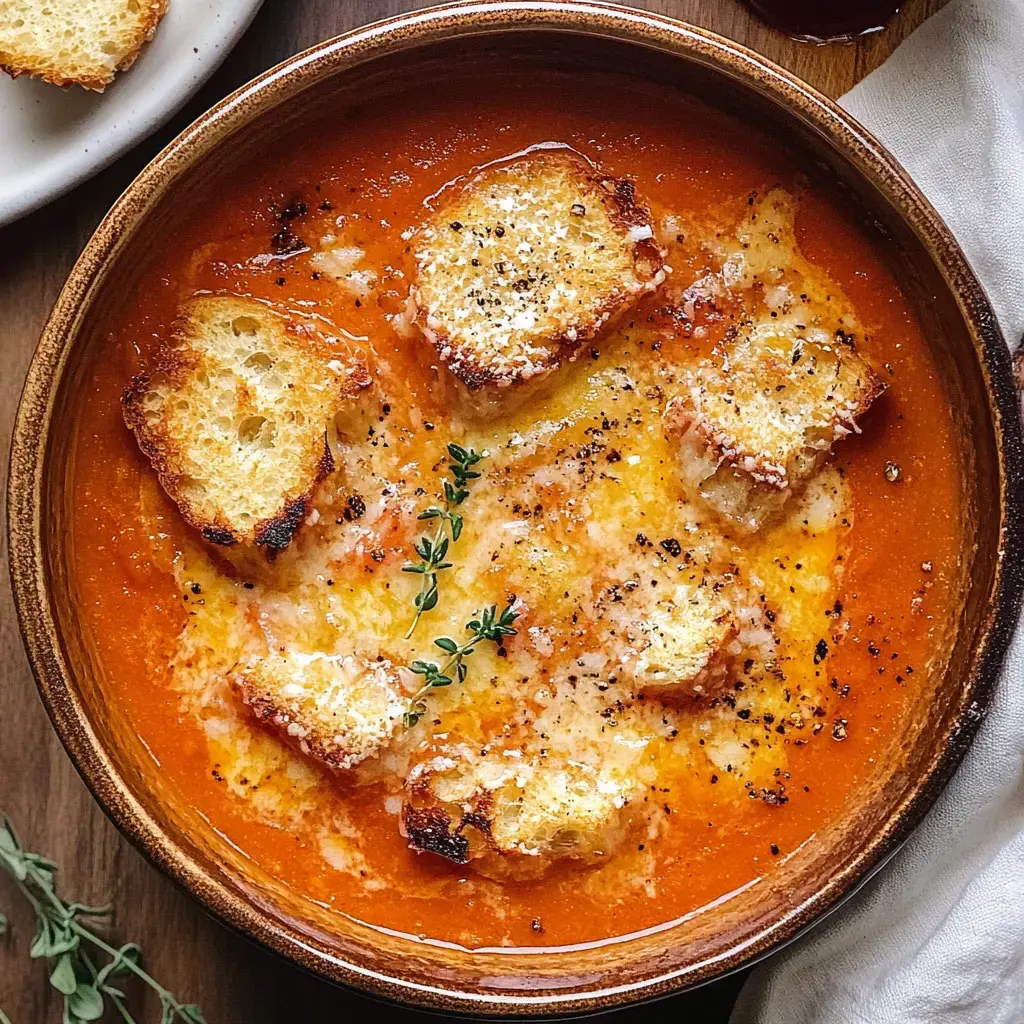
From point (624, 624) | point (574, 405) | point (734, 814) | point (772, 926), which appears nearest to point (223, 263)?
point (574, 405)

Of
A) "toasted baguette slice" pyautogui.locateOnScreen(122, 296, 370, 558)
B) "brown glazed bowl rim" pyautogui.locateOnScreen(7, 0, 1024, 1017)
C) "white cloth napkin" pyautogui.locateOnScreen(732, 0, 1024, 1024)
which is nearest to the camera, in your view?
"brown glazed bowl rim" pyautogui.locateOnScreen(7, 0, 1024, 1017)

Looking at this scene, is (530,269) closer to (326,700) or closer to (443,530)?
(443,530)

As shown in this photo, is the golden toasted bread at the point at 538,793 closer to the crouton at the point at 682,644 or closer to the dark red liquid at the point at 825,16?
the crouton at the point at 682,644

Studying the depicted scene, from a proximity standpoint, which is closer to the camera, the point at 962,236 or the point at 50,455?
the point at 50,455

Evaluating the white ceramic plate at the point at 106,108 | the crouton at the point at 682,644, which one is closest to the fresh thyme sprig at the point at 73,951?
the crouton at the point at 682,644

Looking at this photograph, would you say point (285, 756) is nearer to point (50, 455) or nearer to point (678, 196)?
point (50, 455)

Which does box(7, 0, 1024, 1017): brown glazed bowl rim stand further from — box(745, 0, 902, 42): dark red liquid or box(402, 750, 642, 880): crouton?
box(745, 0, 902, 42): dark red liquid

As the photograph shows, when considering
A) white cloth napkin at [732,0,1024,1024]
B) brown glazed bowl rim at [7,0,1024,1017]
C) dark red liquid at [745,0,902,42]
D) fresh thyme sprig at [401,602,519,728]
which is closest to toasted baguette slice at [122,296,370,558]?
brown glazed bowl rim at [7,0,1024,1017]
